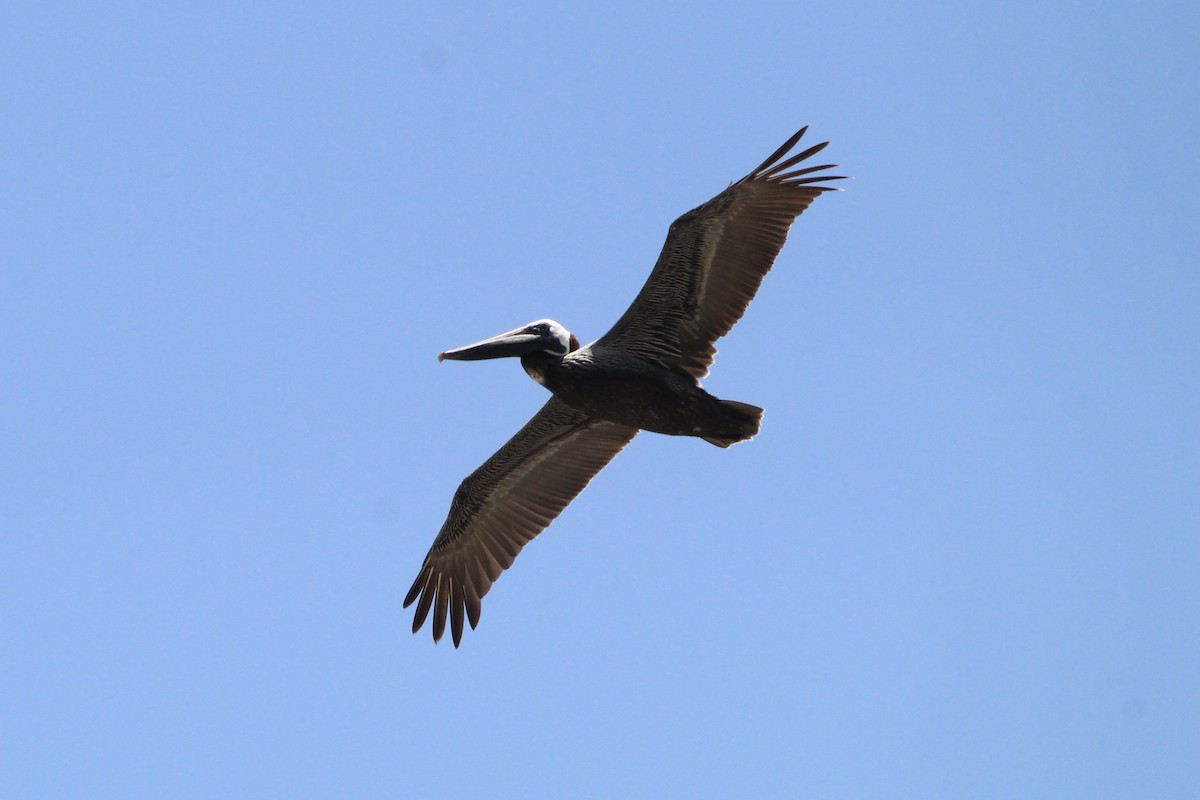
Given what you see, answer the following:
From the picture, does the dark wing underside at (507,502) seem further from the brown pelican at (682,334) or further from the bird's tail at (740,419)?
the bird's tail at (740,419)

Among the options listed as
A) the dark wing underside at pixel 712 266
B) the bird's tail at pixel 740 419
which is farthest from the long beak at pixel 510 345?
the bird's tail at pixel 740 419

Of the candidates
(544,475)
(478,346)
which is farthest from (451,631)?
(478,346)

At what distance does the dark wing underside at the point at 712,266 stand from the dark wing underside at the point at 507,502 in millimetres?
1581

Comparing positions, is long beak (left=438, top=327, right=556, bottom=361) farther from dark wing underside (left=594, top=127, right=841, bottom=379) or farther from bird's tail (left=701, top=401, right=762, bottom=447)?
bird's tail (left=701, top=401, right=762, bottom=447)

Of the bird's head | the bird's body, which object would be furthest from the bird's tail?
the bird's head

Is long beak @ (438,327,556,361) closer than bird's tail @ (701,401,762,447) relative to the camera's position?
No

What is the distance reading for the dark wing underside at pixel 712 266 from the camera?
12617 mm

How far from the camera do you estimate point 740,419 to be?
12719 millimetres

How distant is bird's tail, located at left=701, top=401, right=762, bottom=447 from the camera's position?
500 inches

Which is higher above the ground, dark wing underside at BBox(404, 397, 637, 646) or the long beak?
the long beak

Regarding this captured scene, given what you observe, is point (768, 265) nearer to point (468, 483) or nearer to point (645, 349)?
point (645, 349)

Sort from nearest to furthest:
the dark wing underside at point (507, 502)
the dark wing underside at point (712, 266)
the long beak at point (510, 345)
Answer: the dark wing underside at point (712, 266) → the long beak at point (510, 345) → the dark wing underside at point (507, 502)

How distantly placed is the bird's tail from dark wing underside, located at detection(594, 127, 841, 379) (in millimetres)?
555

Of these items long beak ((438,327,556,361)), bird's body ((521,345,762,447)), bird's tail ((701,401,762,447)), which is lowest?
bird's tail ((701,401,762,447))
